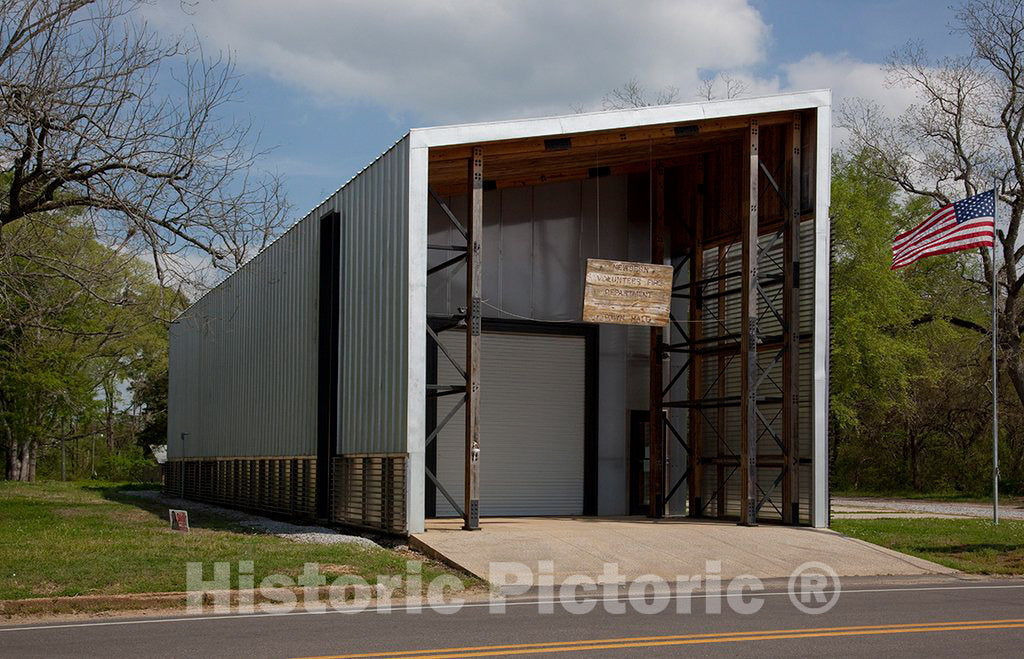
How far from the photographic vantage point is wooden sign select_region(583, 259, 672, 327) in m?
21.3

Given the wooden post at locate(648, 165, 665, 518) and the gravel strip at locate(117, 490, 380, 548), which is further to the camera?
the wooden post at locate(648, 165, 665, 518)

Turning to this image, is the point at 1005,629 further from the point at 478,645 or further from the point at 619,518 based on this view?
the point at 619,518

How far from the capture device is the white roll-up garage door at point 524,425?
2442 cm

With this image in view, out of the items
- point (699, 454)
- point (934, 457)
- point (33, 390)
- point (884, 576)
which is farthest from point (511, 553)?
point (33, 390)

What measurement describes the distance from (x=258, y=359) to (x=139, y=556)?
1406 centimetres

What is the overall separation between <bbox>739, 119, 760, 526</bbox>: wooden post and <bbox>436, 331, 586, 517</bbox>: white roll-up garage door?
4.70 m

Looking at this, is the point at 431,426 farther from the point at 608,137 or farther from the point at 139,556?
the point at 139,556

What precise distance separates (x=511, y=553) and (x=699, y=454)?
906 centimetres

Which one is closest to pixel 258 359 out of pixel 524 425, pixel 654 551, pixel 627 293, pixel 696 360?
pixel 524 425

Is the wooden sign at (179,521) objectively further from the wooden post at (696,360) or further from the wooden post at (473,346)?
the wooden post at (696,360)

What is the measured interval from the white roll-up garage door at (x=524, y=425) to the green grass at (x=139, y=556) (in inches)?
201

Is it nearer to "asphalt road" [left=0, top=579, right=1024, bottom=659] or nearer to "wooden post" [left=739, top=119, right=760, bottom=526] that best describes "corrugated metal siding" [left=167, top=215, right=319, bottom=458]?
"wooden post" [left=739, top=119, right=760, bottom=526]

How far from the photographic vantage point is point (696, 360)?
82.3 feet

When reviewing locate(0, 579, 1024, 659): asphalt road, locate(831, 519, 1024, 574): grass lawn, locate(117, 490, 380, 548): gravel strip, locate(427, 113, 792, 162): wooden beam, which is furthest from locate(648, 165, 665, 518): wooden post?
locate(0, 579, 1024, 659): asphalt road
